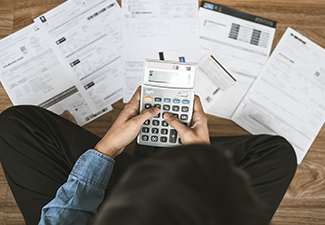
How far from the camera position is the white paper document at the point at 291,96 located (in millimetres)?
576

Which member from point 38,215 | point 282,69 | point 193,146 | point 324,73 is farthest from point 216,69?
point 38,215

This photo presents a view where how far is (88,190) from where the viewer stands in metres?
0.36

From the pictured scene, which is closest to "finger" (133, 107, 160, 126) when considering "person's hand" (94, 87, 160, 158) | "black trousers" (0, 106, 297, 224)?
"person's hand" (94, 87, 160, 158)

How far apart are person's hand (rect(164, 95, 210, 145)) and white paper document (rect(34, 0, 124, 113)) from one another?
23 cm

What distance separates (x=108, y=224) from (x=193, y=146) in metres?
0.09

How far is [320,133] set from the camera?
0.58 metres

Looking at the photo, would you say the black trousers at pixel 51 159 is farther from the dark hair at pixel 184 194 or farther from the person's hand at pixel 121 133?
the dark hair at pixel 184 194

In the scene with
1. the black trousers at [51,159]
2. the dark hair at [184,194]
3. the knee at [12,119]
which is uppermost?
the dark hair at [184,194]

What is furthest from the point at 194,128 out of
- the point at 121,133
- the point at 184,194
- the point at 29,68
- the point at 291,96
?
the point at 29,68

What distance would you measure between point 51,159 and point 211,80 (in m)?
0.45

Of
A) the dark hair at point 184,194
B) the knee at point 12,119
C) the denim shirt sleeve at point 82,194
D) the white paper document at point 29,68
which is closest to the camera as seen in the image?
the dark hair at point 184,194

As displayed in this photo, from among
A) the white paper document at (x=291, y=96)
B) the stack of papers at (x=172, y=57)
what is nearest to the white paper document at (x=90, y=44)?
the stack of papers at (x=172, y=57)

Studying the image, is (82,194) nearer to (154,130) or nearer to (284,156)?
(154,130)

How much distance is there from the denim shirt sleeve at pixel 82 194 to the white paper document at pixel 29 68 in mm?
298
